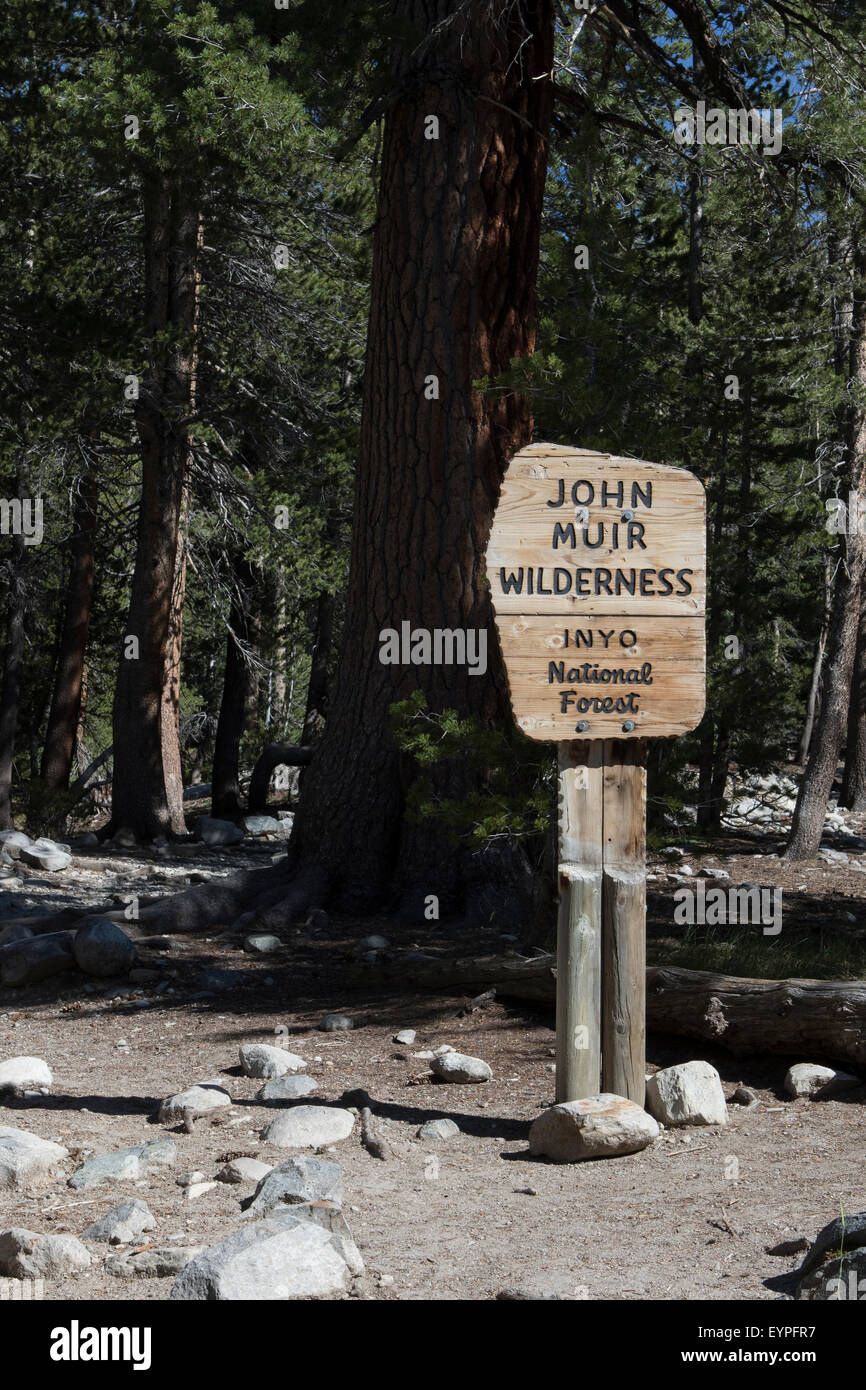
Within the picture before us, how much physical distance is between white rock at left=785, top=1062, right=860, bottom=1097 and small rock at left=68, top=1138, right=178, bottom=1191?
2.49m

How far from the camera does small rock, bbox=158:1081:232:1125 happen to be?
514 centimetres

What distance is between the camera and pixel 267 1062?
5875 millimetres

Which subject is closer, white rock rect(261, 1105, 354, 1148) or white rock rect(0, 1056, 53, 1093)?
white rock rect(261, 1105, 354, 1148)

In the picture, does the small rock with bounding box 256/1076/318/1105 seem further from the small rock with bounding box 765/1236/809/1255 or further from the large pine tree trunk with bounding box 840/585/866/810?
the large pine tree trunk with bounding box 840/585/866/810

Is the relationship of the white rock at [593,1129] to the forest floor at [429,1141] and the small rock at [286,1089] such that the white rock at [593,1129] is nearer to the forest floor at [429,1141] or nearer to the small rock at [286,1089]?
the forest floor at [429,1141]

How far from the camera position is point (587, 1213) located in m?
4.07

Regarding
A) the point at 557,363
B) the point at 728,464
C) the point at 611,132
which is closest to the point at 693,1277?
the point at 557,363

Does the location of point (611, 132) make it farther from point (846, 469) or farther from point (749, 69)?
point (846, 469)

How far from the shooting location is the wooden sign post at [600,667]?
4688mm

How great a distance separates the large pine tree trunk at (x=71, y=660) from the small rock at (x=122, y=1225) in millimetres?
12468

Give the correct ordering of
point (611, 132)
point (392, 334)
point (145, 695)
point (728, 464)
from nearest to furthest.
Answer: point (392, 334), point (611, 132), point (145, 695), point (728, 464)

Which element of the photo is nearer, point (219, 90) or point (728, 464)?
point (219, 90)

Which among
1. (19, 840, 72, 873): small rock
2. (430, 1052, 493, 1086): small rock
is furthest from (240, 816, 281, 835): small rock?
(430, 1052, 493, 1086): small rock

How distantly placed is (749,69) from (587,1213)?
982 centimetres
